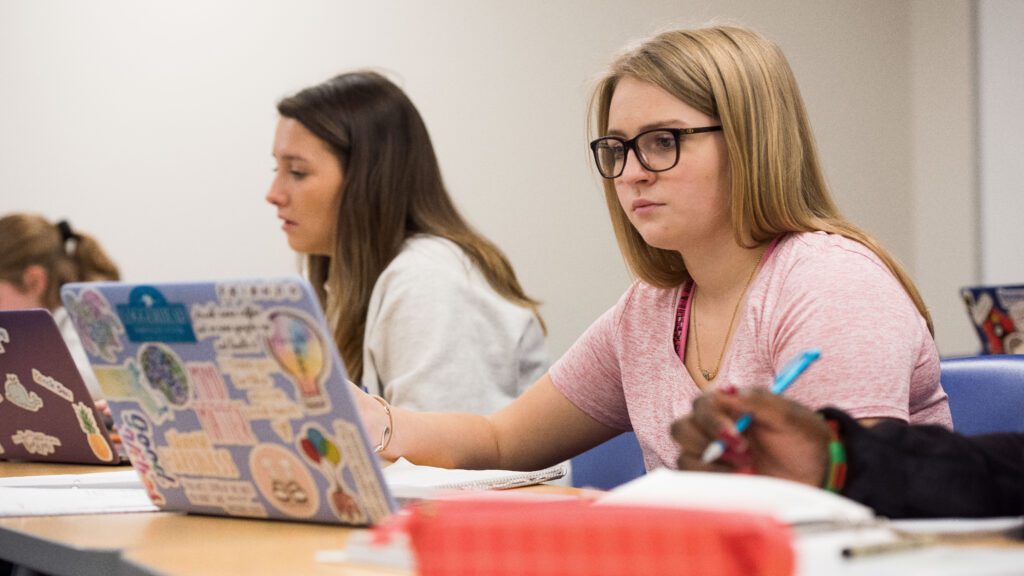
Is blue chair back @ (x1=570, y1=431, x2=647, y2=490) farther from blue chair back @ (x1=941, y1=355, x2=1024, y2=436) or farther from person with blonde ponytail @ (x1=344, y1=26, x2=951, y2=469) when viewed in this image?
blue chair back @ (x1=941, y1=355, x2=1024, y2=436)

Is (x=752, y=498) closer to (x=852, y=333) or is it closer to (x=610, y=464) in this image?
(x=852, y=333)

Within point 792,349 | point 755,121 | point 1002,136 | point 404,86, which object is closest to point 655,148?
point 755,121

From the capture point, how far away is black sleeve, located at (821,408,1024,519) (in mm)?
792

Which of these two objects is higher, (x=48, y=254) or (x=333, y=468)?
(x=333, y=468)

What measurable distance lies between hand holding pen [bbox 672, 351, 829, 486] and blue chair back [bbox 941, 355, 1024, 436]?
0.51 metres

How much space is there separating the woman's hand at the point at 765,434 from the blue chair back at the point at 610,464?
26.9 inches

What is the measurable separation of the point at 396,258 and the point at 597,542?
63.7 inches

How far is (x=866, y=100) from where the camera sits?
13.7 feet

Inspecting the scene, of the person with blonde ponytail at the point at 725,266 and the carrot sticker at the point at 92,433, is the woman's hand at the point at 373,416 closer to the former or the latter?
the person with blonde ponytail at the point at 725,266

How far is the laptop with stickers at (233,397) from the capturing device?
0.85 meters

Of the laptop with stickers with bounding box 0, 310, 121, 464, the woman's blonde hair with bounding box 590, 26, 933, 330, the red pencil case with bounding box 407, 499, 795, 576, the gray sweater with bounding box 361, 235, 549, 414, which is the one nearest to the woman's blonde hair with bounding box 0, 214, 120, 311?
the gray sweater with bounding box 361, 235, 549, 414

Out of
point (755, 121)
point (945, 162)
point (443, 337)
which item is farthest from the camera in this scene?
point (945, 162)

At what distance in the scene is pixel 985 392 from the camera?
1.30 m

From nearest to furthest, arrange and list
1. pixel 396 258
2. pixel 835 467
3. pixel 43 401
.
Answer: pixel 835 467
pixel 43 401
pixel 396 258
